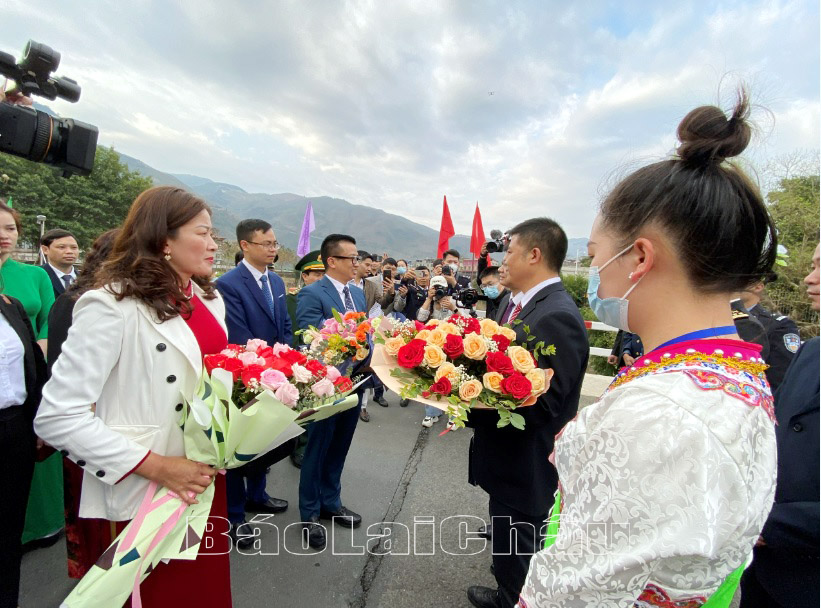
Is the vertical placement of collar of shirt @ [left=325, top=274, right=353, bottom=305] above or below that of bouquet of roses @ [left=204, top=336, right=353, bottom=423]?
above

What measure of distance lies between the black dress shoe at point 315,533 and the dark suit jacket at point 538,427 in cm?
139

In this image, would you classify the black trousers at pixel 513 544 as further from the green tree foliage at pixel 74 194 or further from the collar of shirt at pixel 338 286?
the green tree foliage at pixel 74 194

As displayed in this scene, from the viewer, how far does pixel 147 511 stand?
1.42 metres

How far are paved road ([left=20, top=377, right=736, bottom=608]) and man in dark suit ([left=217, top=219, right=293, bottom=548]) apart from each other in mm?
251

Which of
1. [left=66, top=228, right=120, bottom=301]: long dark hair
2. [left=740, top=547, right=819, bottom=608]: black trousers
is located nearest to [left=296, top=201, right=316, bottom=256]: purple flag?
[left=66, top=228, right=120, bottom=301]: long dark hair

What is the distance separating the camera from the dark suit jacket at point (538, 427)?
6.57ft

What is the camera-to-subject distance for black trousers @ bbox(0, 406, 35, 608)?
1.83m

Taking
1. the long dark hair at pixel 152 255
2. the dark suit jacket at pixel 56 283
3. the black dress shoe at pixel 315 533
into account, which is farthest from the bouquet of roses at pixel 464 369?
the dark suit jacket at pixel 56 283

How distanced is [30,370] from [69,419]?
1.02 m

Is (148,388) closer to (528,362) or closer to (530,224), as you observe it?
(528,362)

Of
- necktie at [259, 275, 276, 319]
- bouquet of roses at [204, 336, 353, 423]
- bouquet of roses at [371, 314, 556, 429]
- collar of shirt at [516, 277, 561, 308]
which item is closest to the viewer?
bouquet of roses at [204, 336, 353, 423]

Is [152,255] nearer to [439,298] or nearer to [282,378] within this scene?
[282,378]

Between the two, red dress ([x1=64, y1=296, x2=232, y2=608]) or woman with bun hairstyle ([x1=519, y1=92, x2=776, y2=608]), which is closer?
woman with bun hairstyle ([x1=519, y1=92, x2=776, y2=608])

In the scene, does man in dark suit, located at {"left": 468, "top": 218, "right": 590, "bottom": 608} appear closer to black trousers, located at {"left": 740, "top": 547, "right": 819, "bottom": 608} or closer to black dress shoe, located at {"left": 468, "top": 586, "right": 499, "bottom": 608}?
black dress shoe, located at {"left": 468, "top": 586, "right": 499, "bottom": 608}
